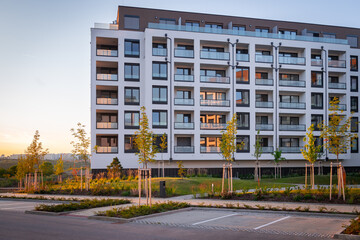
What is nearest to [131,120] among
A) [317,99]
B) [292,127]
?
[292,127]

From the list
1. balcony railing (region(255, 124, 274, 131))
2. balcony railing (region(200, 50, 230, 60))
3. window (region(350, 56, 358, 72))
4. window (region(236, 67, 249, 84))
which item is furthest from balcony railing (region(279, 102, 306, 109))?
window (region(350, 56, 358, 72))

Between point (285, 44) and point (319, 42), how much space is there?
5075mm

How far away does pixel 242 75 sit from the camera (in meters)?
43.9

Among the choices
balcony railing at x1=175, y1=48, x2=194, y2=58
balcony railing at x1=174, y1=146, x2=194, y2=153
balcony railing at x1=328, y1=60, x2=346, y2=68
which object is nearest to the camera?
balcony railing at x1=174, y1=146, x2=194, y2=153

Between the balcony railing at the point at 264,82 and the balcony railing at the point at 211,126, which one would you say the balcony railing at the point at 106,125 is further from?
the balcony railing at the point at 264,82

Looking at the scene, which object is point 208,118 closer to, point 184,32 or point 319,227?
point 184,32

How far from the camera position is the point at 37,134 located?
27141mm

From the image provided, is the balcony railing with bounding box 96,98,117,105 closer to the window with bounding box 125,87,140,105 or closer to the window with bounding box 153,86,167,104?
Result: the window with bounding box 125,87,140,105

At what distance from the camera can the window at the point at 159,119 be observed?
4091 cm

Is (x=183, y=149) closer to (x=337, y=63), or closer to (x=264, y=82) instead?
(x=264, y=82)

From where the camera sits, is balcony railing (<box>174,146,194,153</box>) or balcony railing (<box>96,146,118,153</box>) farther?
balcony railing (<box>174,146,194,153</box>)

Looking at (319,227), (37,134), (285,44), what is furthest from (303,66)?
(319,227)

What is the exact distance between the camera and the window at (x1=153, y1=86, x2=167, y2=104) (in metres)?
40.9

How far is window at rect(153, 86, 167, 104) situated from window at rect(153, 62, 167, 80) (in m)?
1.33
